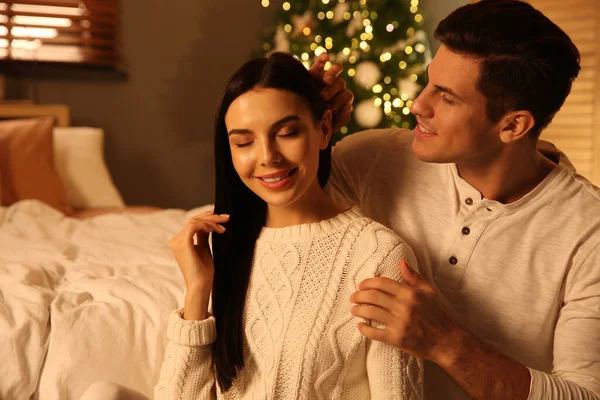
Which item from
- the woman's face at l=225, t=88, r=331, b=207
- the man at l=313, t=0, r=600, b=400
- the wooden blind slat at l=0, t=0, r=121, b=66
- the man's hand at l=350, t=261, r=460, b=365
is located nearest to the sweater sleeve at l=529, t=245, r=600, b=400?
the man at l=313, t=0, r=600, b=400

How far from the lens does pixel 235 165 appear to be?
1172 mm

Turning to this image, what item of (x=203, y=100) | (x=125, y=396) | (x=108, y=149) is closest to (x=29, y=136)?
(x=108, y=149)

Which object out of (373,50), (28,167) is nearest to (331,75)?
(28,167)

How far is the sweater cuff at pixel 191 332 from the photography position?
3.81 feet

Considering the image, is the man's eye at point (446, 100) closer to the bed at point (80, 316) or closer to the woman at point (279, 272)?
the woman at point (279, 272)

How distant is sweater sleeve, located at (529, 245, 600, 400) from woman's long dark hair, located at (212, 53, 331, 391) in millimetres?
530

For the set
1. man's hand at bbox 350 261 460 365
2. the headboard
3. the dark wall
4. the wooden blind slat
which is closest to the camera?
man's hand at bbox 350 261 460 365

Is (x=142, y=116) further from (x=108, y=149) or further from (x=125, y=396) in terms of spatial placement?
(x=125, y=396)

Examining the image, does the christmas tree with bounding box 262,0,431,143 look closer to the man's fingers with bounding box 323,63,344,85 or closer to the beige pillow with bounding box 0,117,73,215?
the beige pillow with bounding box 0,117,73,215

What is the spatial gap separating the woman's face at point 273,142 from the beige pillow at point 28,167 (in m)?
2.13

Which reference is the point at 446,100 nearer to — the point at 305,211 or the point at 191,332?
the point at 305,211

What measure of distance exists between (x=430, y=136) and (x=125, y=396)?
0.76 m

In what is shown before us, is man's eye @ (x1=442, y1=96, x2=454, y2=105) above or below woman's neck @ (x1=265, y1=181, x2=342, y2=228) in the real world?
above

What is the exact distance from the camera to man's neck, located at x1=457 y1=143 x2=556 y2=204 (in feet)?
4.17
